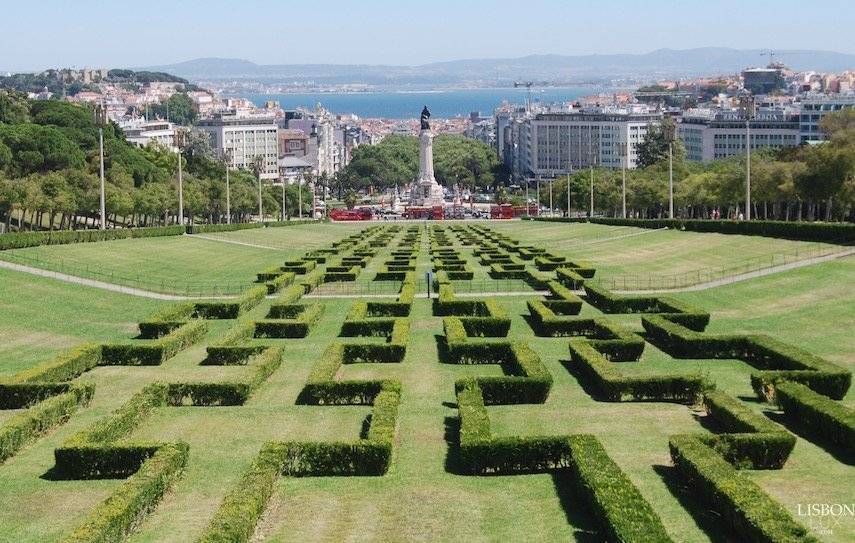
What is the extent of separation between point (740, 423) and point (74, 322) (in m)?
29.3

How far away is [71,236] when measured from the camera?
240 ft

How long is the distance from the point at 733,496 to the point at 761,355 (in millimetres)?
16447

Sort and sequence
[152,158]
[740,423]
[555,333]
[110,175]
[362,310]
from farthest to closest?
[152,158] < [110,175] < [362,310] < [555,333] < [740,423]

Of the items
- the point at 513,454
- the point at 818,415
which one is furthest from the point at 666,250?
the point at 513,454

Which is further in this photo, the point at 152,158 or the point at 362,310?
the point at 152,158

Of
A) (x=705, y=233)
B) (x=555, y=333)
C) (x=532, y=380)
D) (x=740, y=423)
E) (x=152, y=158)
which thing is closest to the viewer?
(x=740, y=423)

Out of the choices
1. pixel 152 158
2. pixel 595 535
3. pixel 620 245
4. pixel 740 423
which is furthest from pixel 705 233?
pixel 152 158

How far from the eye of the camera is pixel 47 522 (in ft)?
69.0

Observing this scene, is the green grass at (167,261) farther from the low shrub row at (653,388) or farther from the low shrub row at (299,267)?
the low shrub row at (653,388)

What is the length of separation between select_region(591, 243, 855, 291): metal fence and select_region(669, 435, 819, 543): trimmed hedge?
3281 cm

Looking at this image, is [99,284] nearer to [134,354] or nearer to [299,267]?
[299,267]

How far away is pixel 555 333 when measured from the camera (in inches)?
1654

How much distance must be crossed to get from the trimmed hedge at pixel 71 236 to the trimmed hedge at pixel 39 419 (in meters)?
35.9

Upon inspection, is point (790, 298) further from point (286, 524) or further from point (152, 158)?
point (152, 158)
